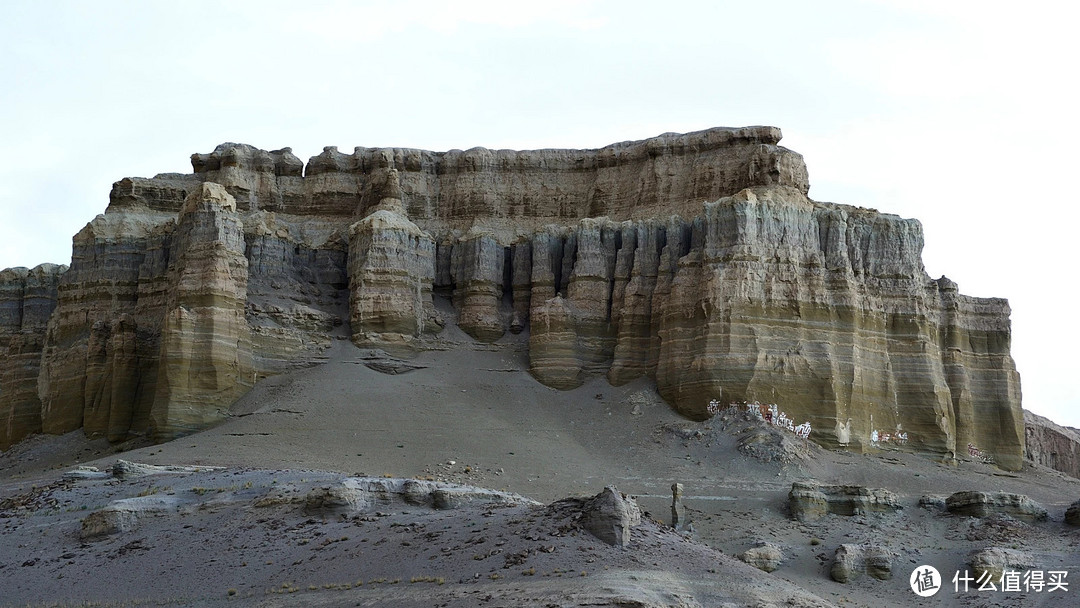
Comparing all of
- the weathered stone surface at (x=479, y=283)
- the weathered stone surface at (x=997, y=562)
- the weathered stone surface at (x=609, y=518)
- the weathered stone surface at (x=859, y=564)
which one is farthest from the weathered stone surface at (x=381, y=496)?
the weathered stone surface at (x=479, y=283)

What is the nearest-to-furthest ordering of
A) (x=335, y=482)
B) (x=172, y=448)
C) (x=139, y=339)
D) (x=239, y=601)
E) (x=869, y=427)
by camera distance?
(x=239, y=601)
(x=335, y=482)
(x=172, y=448)
(x=869, y=427)
(x=139, y=339)

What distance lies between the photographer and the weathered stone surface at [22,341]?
64250 mm

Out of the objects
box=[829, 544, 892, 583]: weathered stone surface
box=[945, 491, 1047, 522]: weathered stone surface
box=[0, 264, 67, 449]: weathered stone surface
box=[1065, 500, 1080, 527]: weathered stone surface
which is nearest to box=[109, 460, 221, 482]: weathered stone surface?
box=[829, 544, 892, 583]: weathered stone surface

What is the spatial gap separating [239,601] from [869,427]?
3182 cm

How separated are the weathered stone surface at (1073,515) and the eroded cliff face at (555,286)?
1026 centimetres

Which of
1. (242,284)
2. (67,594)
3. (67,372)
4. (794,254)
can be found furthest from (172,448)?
(794,254)

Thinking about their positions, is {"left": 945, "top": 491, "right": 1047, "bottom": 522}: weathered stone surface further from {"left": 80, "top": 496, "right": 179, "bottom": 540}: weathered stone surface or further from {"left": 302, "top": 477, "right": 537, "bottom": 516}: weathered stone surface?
{"left": 80, "top": 496, "right": 179, "bottom": 540}: weathered stone surface

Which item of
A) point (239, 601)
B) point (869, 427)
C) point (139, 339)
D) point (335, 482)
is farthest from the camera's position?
point (139, 339)

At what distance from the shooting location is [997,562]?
1586 inches

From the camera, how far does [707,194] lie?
62.6m

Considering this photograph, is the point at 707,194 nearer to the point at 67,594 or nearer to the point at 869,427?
the point at 869,427

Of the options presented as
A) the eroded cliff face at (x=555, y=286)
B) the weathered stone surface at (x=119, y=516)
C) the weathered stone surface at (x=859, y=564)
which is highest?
the eroded cliff face at (x=555, y=286)

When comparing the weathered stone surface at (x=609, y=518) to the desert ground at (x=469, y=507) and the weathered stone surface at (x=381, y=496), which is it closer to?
the desert ground at (x=469, y=507)

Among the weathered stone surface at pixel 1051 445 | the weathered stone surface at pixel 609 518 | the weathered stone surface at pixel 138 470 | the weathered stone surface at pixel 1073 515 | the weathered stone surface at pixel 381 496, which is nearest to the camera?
the weathered stone surface at pixel 609 518
